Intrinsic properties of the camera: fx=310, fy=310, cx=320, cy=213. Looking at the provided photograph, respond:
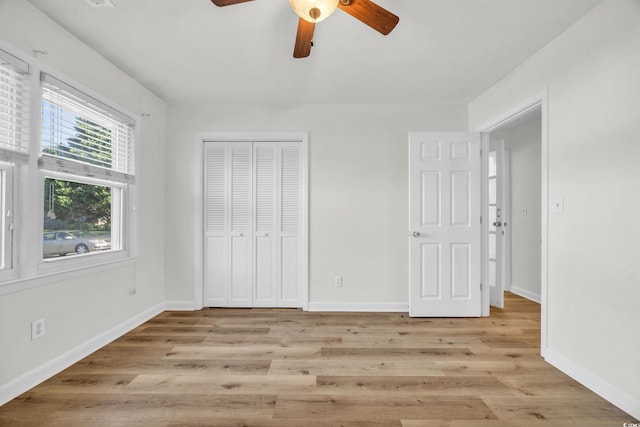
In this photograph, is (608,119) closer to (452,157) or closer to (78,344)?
(452,157)

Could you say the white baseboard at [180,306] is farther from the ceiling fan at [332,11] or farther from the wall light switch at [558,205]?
the wall light switch at [558,205]

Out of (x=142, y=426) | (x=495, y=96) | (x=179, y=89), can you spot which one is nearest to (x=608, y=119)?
(x=495, y=96)

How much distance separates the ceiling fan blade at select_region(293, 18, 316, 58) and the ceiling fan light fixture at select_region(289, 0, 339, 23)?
0.14m

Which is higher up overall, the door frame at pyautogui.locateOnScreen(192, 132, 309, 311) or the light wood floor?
the door frame at pyautogui.locateOnScreen(192, 132, 309, 311)

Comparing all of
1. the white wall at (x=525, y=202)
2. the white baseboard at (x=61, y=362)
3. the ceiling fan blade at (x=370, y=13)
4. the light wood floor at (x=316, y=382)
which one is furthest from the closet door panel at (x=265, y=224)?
the white wall at (x=525, y=202)

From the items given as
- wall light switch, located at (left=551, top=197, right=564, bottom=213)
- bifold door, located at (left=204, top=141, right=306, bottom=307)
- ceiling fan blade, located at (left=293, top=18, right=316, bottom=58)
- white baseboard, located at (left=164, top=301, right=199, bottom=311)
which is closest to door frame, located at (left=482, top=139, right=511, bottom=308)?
wall light switch, located at (left=551, top=197, right=564, bottom=213)

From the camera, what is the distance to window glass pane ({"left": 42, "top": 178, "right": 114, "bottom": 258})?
2.24m

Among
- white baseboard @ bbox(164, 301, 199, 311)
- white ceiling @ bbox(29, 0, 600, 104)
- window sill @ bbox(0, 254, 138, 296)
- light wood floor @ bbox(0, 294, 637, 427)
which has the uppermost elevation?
white ceiling @ bbox(29, 0, 600, 104)

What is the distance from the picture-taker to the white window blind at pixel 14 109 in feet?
6.11

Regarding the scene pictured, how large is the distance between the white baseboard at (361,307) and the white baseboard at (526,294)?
6.18 feet

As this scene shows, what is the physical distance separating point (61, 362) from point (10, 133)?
1.61 metres

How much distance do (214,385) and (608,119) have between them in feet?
9.95

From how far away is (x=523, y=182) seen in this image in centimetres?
441

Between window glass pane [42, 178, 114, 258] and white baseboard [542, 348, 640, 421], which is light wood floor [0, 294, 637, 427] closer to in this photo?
white baseboard [542, 348, 640, 421]
